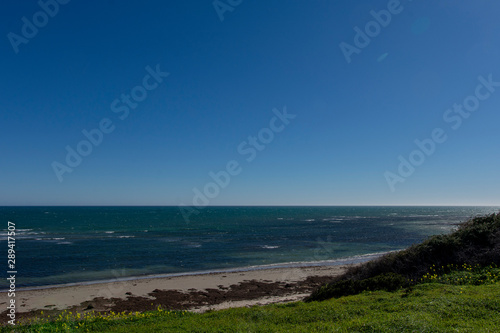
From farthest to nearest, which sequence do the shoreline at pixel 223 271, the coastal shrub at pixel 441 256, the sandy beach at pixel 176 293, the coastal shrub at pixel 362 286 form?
the shoreline at pixel 223 271, the sandy beach at pixel 176 293, the coastal shrub at pixel 441 256, the coastal shrub at pixel 362 286

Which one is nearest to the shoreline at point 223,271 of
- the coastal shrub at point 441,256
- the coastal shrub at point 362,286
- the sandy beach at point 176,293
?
the sandy beach at point 176,293

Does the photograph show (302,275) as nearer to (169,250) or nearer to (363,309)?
(363,309)

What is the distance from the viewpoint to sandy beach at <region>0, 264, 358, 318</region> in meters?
21.3

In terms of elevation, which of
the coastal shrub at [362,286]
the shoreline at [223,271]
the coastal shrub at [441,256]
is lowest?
the shoreline at [223,271]

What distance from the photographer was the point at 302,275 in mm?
31016

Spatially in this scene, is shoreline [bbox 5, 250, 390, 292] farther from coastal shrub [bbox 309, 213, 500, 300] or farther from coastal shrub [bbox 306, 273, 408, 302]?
coastal shrub [bbox 306, 273, 408, 302]

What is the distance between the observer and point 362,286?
622 inches

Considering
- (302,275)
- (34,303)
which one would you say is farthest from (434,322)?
(34,303)

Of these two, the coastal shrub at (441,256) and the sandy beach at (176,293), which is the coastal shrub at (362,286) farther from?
the sandy beach at (176,293)

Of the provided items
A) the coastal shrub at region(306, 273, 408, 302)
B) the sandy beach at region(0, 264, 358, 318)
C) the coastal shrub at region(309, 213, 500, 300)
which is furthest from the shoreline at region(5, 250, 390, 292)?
the coastal shrub at region(306, 273, 408, 302)

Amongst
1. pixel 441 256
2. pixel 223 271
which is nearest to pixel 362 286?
pixel 441 256

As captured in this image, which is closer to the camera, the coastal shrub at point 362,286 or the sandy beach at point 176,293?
the coastal shrub at point 362,286

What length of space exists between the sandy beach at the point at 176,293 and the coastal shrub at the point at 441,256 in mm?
6945

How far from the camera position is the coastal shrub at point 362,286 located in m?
15.4
